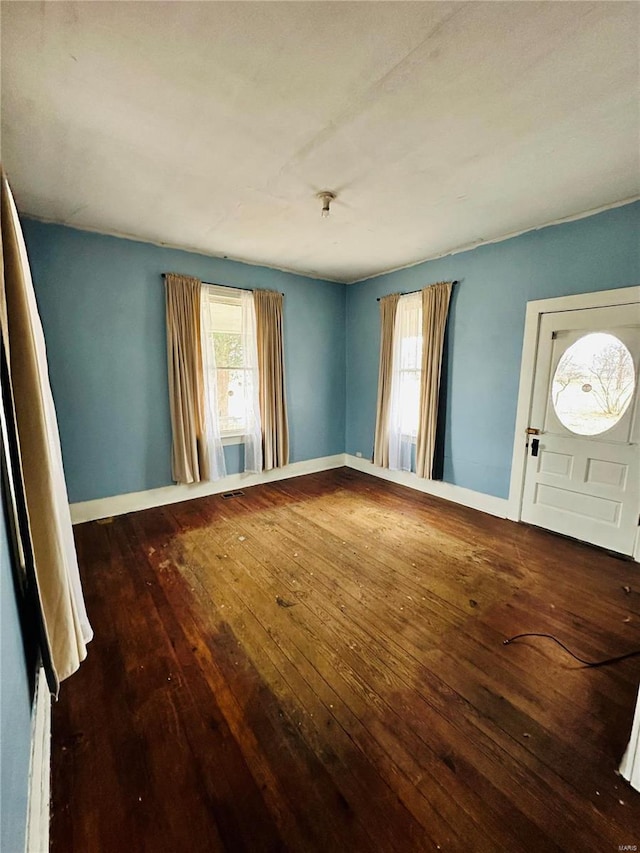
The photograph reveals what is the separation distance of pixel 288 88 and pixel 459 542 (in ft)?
10.4

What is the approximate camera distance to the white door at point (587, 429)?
2.60m

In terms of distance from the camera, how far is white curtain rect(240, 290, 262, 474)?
157 inches

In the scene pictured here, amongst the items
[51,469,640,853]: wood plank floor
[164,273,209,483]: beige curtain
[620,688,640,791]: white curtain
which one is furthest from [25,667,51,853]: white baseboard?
[164,273,209,483]: beige curtain

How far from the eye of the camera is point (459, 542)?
2.91m

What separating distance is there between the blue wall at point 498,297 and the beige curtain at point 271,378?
5.05 ft

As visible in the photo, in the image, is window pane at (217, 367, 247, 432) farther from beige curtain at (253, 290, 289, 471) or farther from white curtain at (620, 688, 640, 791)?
white curtain at (620, 688, 640, 791)

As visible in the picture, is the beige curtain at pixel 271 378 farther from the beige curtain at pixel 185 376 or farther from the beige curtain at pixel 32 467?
the beige curtain at pixel 32 467

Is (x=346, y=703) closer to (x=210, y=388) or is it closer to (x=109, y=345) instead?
(x=210, y=388)

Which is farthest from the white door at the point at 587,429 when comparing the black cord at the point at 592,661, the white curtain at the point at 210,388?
the white curtain at the point at 210,388

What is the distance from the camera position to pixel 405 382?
4195 millimetres

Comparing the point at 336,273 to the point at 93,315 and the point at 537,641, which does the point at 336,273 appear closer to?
the point at 93,315

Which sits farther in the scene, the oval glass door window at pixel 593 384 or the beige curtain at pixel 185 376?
the beige curtain at pixel 185 376

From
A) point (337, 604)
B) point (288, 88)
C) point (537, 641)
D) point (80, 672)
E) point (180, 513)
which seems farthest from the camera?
point (180, 513)

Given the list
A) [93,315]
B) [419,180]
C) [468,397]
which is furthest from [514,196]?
[93,315]
